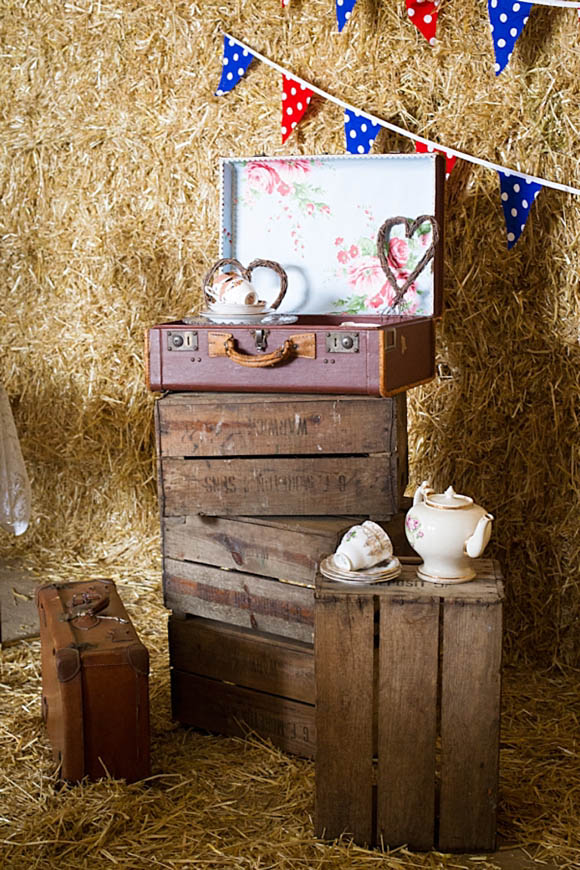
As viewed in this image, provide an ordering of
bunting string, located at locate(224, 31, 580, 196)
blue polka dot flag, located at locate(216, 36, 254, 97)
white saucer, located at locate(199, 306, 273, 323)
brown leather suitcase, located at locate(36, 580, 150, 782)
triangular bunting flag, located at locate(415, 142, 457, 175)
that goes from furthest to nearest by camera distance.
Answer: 1. blue polka dot flag, located at locate(216, 36, 254, 97)
2. triangular bunting flag, located at locate(415, 142, 457, 175)
3. bunting string, located at locate(224, 31, 580, 196)
4. white saucer, located at locate(199, 306, 273, 323)
5. brown leather suitcase, located at locate(36, 580, 150, 782)

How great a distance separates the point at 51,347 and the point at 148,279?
0.48 m

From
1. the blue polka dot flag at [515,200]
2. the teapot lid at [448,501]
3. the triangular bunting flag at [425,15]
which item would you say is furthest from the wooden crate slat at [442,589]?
the triangular bunting flag at [425,15]

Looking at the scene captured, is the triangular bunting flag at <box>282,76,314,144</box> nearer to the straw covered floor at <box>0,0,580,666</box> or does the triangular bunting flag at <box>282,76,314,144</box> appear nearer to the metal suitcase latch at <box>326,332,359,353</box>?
the straw covered floor at <box>0,0,580,666</box>

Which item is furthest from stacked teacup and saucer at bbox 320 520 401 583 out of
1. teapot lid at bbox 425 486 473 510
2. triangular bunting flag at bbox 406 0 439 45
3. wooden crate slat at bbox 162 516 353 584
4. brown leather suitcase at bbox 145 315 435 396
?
triangular bunting flag at bbox 406 0 439 45

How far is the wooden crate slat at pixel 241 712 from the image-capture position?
2.22m

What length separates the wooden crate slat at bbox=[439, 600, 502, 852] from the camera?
5.90 ft

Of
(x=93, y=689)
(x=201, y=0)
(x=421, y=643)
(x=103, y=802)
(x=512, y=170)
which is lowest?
(x=103, y=802)

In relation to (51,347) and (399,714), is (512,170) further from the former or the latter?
(51,347)

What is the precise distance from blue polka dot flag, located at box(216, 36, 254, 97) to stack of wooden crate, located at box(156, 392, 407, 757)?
117 centimetres

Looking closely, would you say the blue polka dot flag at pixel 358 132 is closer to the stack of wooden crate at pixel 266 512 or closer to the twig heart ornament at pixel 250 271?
the twig heart ornament at pixel 250 271

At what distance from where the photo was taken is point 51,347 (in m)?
3.49

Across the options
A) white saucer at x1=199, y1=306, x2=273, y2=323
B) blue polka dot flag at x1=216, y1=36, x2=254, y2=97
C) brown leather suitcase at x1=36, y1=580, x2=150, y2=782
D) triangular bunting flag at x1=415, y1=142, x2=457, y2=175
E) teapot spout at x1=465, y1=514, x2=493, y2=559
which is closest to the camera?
teapot spout at x1=465, y1=514, x2=493, y2=559

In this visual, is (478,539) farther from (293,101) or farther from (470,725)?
(293,101)

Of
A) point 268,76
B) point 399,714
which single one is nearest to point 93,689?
point 399,714
